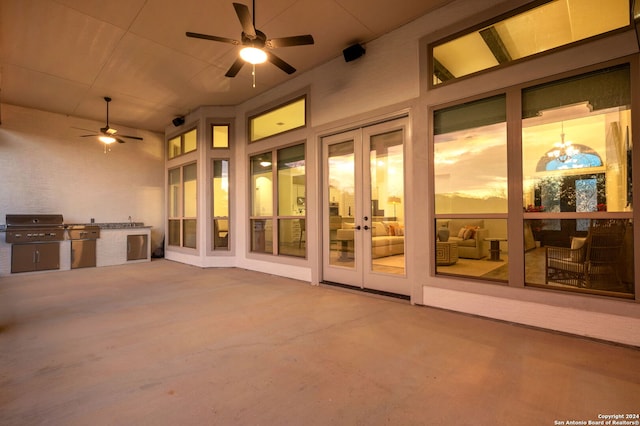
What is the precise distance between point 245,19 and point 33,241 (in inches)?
276

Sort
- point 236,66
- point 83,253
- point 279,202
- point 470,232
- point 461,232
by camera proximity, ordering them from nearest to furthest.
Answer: point 236,66, point 470,232, point 461,232, point 279,202, point 83,253

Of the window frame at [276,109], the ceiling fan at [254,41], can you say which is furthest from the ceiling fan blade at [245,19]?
the window frame at [276,109]

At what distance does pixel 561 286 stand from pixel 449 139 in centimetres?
200

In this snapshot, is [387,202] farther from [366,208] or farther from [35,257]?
[35,257]

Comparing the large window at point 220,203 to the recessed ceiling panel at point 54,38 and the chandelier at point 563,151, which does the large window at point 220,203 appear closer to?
the recessed ceiling panel at point 54,38

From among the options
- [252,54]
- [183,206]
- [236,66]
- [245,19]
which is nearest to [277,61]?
[252,54]

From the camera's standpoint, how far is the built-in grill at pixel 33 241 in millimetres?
6348

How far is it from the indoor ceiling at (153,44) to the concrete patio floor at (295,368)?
12.4 ft

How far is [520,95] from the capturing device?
3248 millimetres

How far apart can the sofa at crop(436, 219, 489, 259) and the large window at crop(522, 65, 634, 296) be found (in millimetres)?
602

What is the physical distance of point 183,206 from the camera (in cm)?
814

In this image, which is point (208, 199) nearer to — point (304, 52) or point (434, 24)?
point (304, 52)

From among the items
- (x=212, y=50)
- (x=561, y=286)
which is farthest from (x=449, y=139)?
(x=212, y=50)

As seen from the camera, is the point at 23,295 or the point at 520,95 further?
the point at 23,295
